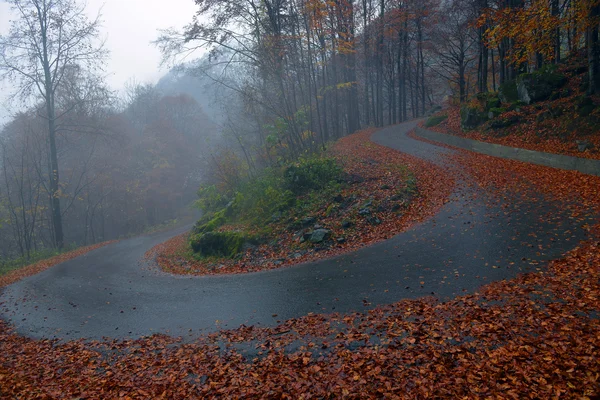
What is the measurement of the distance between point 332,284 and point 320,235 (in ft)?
10.1

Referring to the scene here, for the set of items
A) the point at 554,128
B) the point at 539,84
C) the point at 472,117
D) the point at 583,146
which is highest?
the point at 539,84

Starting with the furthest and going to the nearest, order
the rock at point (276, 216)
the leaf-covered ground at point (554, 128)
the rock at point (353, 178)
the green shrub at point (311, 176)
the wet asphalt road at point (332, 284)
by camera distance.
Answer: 1. the green shrub at point (311, 176)
2. the rock at point (353, 178)
3. the leaf-covered ground at point (554, 128)
4. the rock at point (276, 216)
5. the wet asphalt road at point (332, 284)

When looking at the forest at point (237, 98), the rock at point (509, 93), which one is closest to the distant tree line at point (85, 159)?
the forest at point (237, 98)

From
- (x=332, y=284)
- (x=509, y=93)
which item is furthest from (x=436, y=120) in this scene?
(x=332, y=284)

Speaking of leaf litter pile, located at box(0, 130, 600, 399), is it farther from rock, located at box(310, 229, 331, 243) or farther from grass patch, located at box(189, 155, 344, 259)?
grass patch, located at box(189, 155, 344, 259)

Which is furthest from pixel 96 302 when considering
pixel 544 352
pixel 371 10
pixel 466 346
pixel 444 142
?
pixel 371 10

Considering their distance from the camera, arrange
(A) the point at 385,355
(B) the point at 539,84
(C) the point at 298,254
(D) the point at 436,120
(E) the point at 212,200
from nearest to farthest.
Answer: (A) the point at 385,355
(C) the point at 298,254
(B) the point at 539,84
(E) the point at 212,200
(D) the point at 436,120

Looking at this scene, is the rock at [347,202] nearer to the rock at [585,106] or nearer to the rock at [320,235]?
the rock at [320,235]

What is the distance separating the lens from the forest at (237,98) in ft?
58.7

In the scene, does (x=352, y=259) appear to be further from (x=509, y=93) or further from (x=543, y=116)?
(x=509, y=93)

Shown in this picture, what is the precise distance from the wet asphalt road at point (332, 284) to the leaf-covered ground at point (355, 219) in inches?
25.4

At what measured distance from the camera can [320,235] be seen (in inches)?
426

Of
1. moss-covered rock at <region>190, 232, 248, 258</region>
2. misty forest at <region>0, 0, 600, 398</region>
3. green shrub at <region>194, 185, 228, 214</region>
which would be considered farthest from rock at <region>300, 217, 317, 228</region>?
green shrub at <region>194, 185, 228, 214</region>

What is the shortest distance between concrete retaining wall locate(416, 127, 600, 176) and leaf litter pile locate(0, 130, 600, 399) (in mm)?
5461
